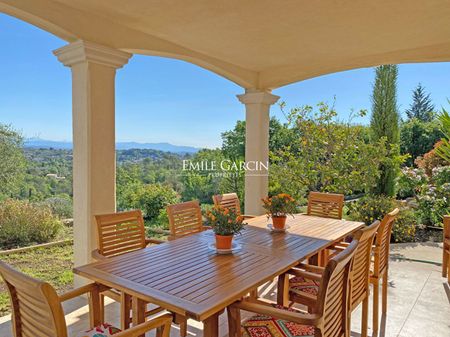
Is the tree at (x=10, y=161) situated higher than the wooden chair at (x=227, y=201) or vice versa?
the tree at (x=10, y=161)

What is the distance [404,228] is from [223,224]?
4.30 m

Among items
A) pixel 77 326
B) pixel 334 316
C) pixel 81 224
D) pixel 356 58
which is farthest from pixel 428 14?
pixel 77 326

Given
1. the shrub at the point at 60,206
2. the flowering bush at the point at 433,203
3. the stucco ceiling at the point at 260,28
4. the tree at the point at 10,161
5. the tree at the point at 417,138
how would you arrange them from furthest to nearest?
the tree at the point at 417,138 → the flowering bush at the point at 433,203 → the shrub at the point at 60,206 → the tree at the point at 10,161 → the stucco ceiling at the point at 260,28

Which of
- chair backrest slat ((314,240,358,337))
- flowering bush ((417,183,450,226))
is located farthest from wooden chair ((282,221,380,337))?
flowering bush ((417,183,450,226))

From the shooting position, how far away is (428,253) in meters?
4.72

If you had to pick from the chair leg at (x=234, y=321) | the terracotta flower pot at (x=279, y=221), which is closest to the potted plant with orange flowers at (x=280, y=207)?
the terracotta flower pot at (x=279, y=221)

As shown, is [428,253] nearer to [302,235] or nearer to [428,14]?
[302,235]

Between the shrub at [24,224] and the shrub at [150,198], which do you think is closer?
the shrub at [24,224]

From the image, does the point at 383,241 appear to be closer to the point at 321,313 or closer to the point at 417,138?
the point at 321,313

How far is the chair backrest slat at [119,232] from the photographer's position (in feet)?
→ 8.18

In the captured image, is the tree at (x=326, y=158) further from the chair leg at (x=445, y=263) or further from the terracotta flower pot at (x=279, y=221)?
the terracotta flower pot at (x=279, y=221)

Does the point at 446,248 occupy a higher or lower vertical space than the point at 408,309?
higher

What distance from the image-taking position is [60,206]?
5477 millimetres

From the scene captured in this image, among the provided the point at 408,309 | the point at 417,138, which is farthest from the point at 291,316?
the point at 417,138
